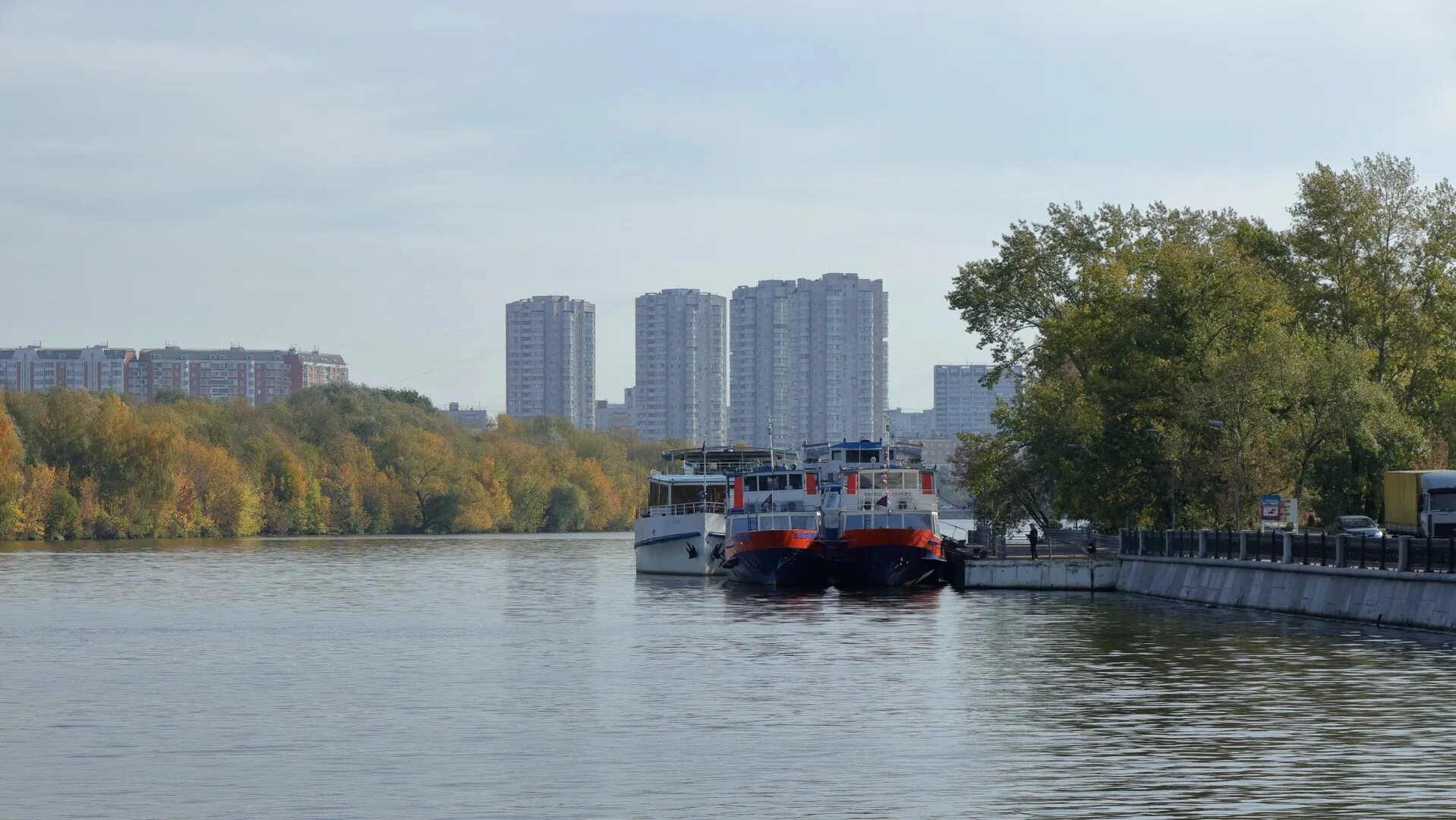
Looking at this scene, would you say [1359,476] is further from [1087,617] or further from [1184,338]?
[1087,617]

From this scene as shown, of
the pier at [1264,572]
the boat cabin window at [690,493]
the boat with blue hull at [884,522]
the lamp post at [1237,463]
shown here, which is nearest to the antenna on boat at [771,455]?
the boat cabin window at [690,493]

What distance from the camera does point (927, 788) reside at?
27312 millimetres

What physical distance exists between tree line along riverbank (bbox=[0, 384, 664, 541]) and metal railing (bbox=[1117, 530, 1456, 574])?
92.4 metres

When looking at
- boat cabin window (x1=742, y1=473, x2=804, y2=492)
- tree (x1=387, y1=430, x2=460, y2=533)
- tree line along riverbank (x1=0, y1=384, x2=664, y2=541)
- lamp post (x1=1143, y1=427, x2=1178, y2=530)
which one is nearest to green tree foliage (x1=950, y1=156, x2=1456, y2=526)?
lamp post (x1=1143, y1=427, x2=1178, y2=530)

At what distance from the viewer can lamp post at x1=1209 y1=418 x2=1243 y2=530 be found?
73125 millimetres

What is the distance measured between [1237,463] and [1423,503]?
8.41 metres

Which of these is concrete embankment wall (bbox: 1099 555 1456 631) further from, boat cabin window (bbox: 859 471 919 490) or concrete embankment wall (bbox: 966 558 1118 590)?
boat cabin window (bbox: 859 471 919 490)

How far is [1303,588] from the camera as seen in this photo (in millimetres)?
60156

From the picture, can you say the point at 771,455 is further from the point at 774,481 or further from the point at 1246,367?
the point at 1246,367

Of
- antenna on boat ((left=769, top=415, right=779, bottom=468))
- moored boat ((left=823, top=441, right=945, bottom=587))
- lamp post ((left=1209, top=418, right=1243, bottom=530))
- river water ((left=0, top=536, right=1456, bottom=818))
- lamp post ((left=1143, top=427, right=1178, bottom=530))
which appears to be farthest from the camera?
antenna on boat ((left=769, top=415, right=779, bottom=468))

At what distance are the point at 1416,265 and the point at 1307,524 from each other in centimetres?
1137

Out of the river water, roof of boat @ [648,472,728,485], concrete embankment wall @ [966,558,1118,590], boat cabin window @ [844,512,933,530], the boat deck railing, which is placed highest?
roof of boat @ [648,472,728,485]

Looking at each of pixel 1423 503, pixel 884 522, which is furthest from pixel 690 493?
pixel 1423 503

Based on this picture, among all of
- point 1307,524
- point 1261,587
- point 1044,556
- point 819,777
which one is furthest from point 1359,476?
point 819,777
